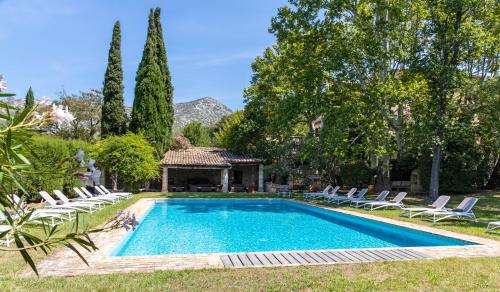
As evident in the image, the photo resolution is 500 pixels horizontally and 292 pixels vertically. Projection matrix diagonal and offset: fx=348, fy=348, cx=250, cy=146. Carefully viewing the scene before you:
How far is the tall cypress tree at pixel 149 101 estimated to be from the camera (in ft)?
93.9

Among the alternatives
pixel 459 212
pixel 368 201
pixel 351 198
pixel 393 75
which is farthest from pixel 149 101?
pixel 459 212

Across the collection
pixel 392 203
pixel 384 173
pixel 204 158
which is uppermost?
pixel 204 158

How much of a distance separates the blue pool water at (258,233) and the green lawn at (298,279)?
306 centimetres

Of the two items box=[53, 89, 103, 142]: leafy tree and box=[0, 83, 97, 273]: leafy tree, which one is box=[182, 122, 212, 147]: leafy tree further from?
box=[0, 83, 97, 273]: leafy tree

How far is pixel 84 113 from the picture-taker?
119ft

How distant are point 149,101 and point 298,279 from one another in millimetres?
25475

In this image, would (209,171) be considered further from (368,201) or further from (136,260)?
(136,260)

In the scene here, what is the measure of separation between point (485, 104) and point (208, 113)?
116571mm

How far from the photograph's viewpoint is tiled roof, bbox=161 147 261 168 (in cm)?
2889

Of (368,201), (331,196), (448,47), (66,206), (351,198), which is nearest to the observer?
(66,206)

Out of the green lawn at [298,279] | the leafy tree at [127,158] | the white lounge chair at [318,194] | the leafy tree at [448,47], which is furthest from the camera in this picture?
the leafy tree at [127,158]

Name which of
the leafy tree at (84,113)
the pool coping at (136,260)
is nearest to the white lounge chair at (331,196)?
the pool coping at (136,260)

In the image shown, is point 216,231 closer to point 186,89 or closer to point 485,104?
point 485,104

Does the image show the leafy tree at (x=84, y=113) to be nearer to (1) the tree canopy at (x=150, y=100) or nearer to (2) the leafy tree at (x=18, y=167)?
(1) the tree canopy at (x=150, y=100)
